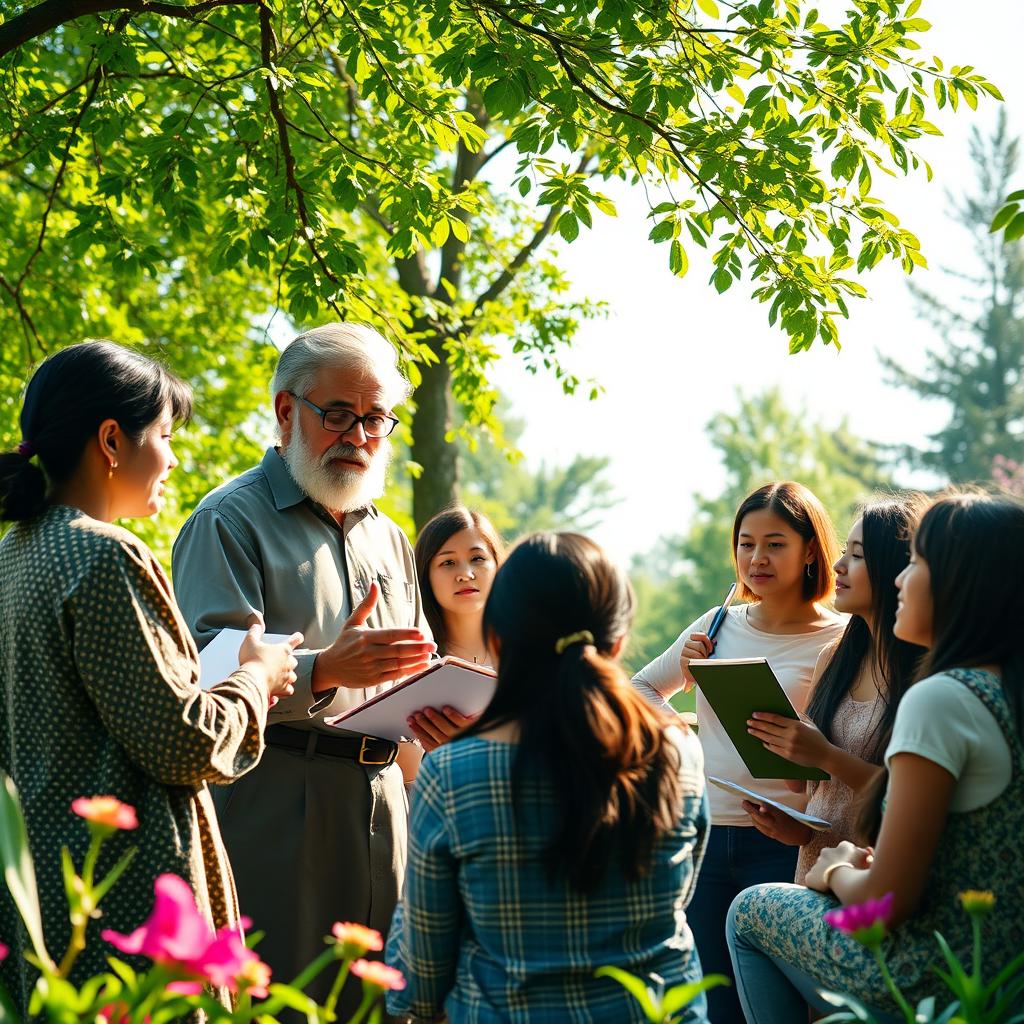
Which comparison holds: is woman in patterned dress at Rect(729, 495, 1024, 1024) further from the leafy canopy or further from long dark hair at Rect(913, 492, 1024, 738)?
the leafy canopy

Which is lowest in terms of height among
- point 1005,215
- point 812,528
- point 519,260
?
point 812,528

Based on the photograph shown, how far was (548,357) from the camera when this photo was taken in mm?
8828

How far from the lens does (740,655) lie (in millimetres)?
3949

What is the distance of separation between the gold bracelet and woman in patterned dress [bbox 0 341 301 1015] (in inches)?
45.5

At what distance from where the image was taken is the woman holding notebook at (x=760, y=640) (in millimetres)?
3623

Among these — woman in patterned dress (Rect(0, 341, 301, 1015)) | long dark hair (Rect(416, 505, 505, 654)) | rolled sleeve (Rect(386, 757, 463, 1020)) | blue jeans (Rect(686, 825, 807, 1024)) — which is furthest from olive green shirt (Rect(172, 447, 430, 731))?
blue jeans (Rect(686, 825, 807, 1024))

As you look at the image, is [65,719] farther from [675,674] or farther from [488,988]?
[675,674]

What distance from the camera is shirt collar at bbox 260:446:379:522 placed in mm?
3285

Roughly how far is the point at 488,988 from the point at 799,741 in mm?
1396

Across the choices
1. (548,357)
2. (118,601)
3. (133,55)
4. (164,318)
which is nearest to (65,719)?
(118,601)

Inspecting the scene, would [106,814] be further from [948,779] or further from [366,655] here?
[948,779]

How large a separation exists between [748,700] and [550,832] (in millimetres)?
1358

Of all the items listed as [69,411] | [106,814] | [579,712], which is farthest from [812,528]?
[106,814]

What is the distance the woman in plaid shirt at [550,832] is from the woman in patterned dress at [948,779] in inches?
15.3
